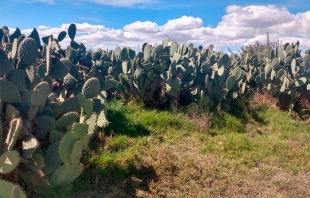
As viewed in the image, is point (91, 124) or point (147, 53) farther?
point (147, 53)

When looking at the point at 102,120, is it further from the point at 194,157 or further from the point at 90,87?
the point at 194,157

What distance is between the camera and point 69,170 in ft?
10.5

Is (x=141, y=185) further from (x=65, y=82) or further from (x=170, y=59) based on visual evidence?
(x=170, y=59)

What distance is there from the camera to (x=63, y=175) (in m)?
3.20

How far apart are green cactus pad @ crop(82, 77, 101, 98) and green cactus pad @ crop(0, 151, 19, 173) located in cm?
144

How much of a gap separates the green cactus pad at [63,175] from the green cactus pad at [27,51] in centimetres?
134

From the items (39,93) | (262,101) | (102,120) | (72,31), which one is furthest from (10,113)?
(262,101)

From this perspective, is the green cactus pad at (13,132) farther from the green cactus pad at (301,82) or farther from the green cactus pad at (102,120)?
the green cactus pad at (301,82)

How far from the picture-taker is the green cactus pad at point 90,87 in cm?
424

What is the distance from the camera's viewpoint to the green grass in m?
3.78

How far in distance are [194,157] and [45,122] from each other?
6.14 ft

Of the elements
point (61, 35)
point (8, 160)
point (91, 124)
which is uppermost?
point (61, 35)

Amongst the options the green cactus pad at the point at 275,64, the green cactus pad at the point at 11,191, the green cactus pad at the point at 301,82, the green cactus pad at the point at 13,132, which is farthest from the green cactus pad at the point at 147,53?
the green cactus pad at the point at 11,191

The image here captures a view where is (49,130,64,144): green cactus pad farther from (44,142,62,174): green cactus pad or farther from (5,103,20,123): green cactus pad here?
(5,103,20,123): green cactus pad
